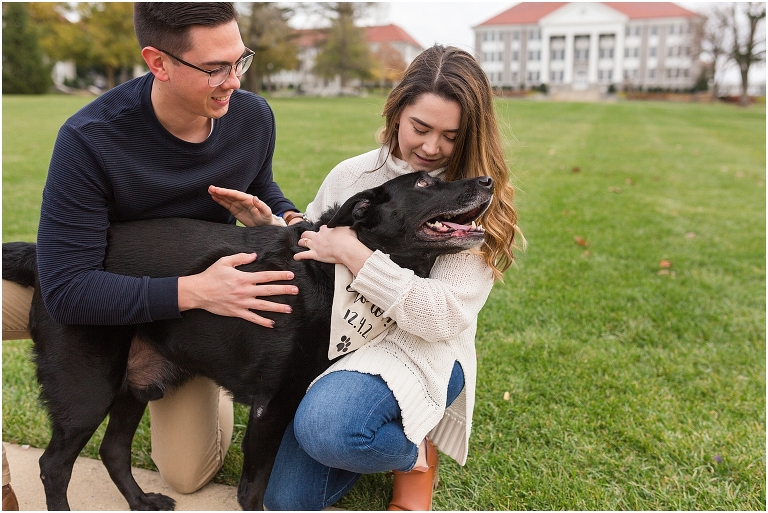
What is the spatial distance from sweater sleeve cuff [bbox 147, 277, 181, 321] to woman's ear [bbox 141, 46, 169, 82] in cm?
77

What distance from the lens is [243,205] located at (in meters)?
2.68

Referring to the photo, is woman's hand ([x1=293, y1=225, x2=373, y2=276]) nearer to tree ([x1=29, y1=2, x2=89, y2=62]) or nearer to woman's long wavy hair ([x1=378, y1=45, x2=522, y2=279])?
woman's long wavy hair ([x1=378, y1=45, x2=522, y2=279])

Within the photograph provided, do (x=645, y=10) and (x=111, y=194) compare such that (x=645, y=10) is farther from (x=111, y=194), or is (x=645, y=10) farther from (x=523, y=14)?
(x=111, y=194)

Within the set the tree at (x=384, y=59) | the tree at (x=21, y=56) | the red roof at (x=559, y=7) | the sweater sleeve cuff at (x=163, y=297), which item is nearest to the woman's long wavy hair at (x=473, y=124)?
the sweater sleeve cuff at (x=163, y=297)

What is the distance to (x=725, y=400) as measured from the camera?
11.4 ft

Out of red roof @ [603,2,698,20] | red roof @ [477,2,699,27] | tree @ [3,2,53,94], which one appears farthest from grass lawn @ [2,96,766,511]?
red roof @ [603,2,698,20]

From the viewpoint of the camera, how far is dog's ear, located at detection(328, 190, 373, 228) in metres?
2.34

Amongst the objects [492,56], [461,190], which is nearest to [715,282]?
[461,190]

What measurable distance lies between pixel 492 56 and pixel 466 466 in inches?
3655

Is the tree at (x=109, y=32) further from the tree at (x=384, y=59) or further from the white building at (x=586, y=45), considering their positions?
the white building at (x=586, y=45)

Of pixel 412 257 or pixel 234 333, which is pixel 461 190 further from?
pixel 234 333

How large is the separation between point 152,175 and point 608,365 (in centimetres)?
285

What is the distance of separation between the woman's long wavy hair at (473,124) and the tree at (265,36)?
32905mm

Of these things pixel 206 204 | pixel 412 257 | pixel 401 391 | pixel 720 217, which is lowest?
pixel 720 217
